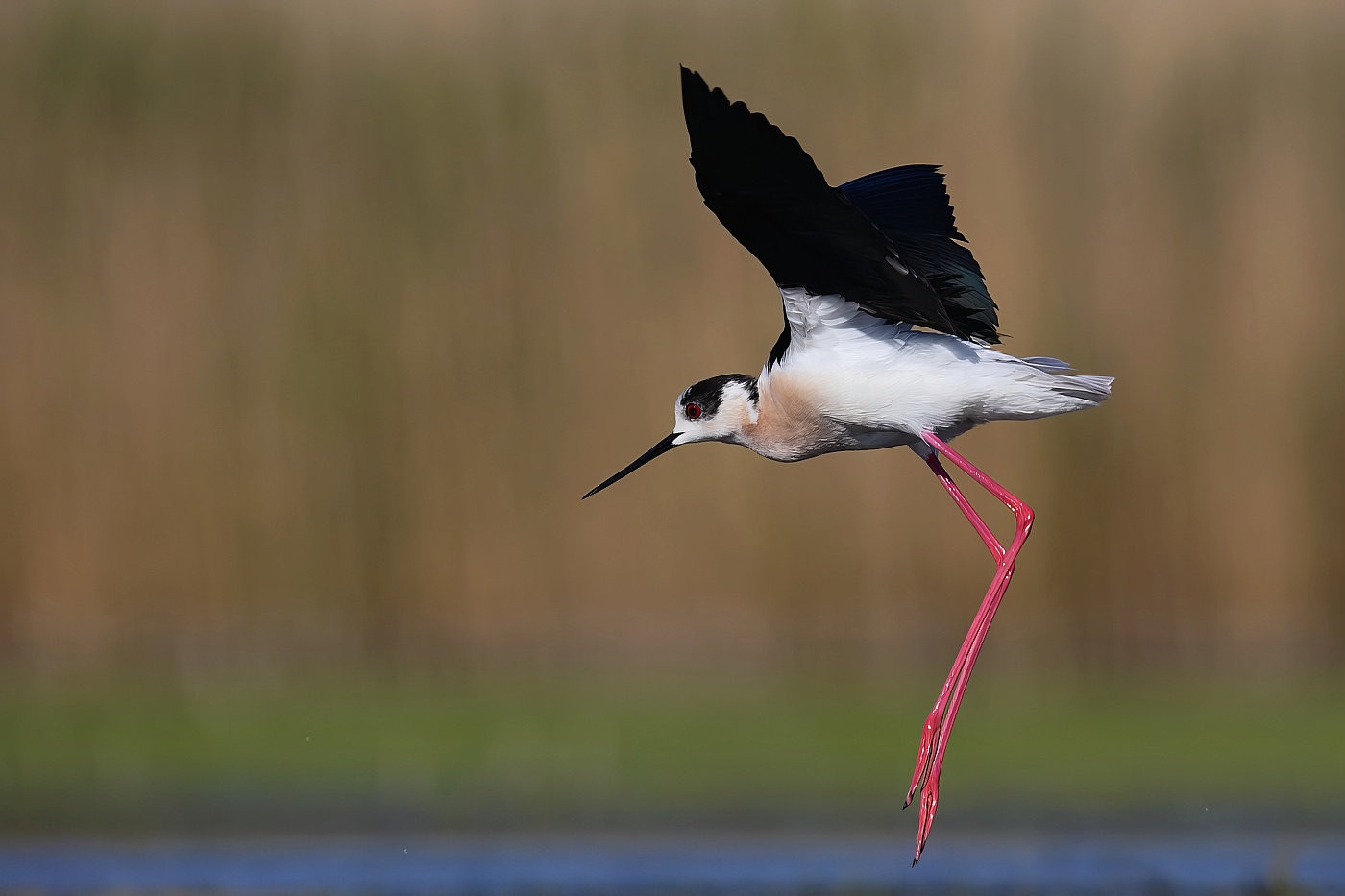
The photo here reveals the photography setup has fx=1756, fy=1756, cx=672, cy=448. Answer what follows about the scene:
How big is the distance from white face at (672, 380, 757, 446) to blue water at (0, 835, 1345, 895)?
143 centimetres

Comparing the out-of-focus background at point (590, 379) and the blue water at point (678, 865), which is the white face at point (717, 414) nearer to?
the blue water at point (678, 865)

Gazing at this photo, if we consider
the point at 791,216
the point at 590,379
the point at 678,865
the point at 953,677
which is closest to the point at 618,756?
the point at 678,865

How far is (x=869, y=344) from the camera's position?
4.24m

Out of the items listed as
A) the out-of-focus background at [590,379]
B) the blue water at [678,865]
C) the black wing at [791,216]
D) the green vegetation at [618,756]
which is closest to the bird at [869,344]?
the black wing at [791,216]

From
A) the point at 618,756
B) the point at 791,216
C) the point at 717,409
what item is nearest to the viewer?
the point at 791,216

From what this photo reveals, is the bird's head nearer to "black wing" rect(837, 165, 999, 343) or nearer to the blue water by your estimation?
"black wing" rect(837, 165, 999, 343)

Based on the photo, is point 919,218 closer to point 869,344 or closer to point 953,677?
point 869,344

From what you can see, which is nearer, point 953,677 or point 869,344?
point 953,677

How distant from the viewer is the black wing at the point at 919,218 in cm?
455

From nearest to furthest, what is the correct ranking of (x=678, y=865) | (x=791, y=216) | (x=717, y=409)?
(x=791, y=216), (x=717, y=409), (x=678, y=865)

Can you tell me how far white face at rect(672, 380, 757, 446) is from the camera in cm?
441

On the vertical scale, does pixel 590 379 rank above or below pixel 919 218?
below

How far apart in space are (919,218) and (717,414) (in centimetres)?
76

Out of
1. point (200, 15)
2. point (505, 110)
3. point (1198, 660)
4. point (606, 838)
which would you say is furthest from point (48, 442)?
point (1198, 660)
